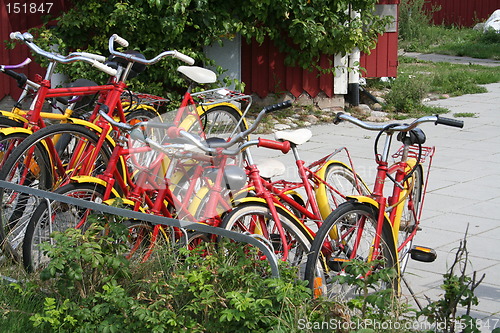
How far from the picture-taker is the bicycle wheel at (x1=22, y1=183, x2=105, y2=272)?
4.46 meters

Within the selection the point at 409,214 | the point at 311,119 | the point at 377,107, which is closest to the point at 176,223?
the point at 409,214

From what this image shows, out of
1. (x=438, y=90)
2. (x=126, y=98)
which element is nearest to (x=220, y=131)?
(x=126, y=98)

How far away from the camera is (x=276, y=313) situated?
140 inches

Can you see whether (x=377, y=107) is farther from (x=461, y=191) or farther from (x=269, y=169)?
(x=269, y=169)

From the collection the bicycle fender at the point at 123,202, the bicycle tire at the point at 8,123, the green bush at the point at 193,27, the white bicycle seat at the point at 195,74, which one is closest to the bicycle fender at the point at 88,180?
the bicycle fender at the point at 123,202

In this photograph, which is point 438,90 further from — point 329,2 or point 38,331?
point 38,331

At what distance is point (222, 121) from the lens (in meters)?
6.65

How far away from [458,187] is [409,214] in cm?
232

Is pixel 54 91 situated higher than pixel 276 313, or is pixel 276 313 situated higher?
pixel 54 91

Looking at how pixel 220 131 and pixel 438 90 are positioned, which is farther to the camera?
pixel 438 90

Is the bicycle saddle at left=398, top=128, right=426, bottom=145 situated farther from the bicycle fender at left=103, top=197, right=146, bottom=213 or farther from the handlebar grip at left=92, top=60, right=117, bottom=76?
the handlebar grip at left=92, top=60, right=117, bottom=76

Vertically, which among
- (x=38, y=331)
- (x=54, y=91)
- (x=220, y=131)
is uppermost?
(x=54, y=91)

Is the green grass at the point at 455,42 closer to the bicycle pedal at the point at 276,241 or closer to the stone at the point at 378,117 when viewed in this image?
the stone at the point at 378,117

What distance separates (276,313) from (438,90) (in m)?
9.40
